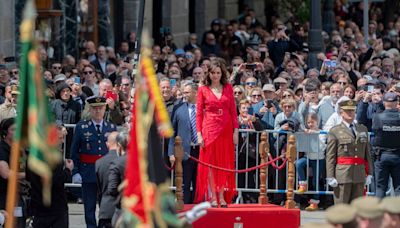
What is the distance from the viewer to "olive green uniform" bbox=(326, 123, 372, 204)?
17141mm

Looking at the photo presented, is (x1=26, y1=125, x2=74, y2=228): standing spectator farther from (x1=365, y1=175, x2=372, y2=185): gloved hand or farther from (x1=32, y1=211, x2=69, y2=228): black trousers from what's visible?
(x1=365, y1=175, x2=372, y2=185): gloved hand

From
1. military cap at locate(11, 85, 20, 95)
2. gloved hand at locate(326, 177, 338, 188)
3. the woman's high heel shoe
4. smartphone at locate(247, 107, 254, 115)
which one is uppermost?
military cap at locate(11, 85, 20, 95)

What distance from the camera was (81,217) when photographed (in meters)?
18.2

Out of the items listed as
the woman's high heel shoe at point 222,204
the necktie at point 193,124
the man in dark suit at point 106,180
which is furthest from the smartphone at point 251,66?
the man in dark suit at point 106,180

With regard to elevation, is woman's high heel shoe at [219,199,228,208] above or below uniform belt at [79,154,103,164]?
below

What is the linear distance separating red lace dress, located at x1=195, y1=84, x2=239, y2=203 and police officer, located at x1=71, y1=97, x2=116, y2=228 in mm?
1035

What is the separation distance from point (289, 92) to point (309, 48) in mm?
6128

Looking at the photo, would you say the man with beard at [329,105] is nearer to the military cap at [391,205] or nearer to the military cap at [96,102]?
the military cap at [96,102]

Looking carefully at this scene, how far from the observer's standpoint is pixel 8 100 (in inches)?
719

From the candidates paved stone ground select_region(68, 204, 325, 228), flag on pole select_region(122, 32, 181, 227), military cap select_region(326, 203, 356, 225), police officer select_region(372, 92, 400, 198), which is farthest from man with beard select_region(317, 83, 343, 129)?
flag on pole select_region(122, 32, 181, 227)

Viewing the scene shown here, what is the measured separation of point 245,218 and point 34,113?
719 cm

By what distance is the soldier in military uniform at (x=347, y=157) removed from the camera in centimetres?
1714

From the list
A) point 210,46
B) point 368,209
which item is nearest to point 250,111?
point 368,209

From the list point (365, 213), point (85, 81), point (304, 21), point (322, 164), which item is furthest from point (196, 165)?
point (304, 21)
